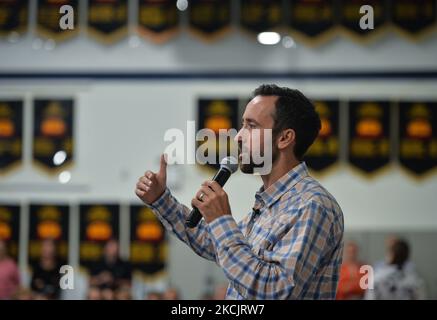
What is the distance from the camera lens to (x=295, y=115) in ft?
4.49

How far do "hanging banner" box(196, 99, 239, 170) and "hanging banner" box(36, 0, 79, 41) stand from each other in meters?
0.71

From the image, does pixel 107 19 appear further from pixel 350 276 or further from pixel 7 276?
pixel 350 276

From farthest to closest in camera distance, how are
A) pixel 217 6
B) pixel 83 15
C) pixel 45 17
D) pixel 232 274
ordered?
1. pixel 217 6
2. pixel 83 15
3. pixel 45 17
4. pixel 232 274

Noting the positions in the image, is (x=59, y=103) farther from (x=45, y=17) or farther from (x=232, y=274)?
(x=232, y=274)

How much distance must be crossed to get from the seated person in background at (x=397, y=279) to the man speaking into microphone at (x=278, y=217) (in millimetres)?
1557

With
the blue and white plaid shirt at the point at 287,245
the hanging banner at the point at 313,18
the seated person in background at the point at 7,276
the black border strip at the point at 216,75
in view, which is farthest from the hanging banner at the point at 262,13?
the blue and white plaid shirt at the point at 287,245

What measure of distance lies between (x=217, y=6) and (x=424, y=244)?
1.66 meters

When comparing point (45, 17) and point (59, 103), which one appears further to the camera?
point (59, 103)

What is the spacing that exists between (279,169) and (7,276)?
229 centimetres

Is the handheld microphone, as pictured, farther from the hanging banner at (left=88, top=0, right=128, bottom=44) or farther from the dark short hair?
the hanging banner at (left=88, top=0, right=128, bottom=44)

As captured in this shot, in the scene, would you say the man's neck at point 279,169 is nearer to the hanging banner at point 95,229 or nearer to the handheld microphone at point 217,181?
the handheld microphone at point 217,181

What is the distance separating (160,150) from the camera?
3689mm

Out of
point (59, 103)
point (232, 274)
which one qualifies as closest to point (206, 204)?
point (232, 274)

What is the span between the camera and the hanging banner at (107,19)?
325 centimetres
